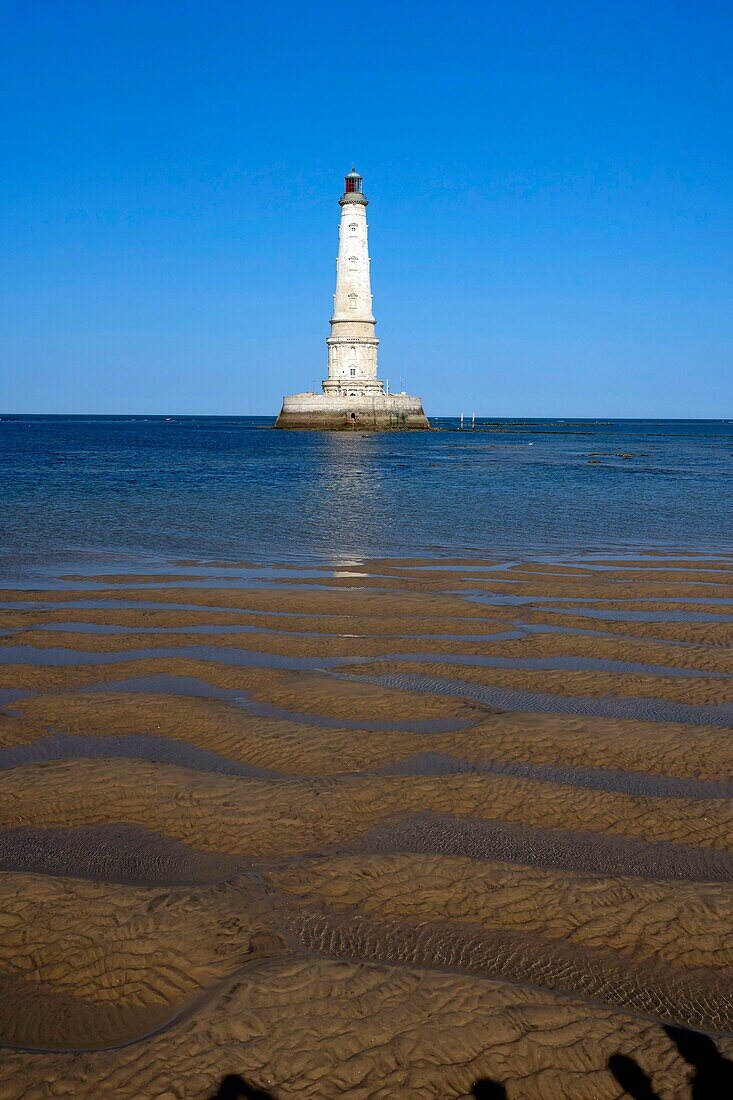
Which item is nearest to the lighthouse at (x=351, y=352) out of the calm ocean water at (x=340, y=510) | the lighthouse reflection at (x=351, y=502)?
the lighthouse reflection at (x=351, y=502)

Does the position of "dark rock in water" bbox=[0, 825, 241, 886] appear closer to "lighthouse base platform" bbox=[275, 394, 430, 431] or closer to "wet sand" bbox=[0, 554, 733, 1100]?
"wet sand" bbox=[0, 554, 733, 1100]

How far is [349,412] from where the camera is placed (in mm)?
81062

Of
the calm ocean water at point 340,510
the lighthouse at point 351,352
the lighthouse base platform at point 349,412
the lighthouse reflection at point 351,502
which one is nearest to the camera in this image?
the lighthouse reflection at point 351,502

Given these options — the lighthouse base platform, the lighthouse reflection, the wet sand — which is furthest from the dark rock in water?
the lighthouse base platform

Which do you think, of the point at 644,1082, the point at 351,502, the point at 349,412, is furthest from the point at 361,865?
the point at 349,412

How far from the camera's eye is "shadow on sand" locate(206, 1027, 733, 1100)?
3.11 metres

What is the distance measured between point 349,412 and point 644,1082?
261 ft

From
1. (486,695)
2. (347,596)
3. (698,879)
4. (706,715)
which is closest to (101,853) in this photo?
(698,879)

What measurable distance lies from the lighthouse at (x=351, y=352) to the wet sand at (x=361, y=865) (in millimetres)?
69091

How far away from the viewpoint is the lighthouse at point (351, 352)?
74.8m

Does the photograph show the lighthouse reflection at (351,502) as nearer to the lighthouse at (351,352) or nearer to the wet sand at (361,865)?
the wet sand at (361,865)

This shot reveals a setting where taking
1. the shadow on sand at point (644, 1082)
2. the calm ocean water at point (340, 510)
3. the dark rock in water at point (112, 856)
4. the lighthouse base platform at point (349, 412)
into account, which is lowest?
the shadow on sand at point (644, 1082)

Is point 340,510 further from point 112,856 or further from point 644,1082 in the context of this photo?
point 644,1082

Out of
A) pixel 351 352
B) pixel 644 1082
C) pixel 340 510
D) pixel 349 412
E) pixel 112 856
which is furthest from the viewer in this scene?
pixel 349 412
